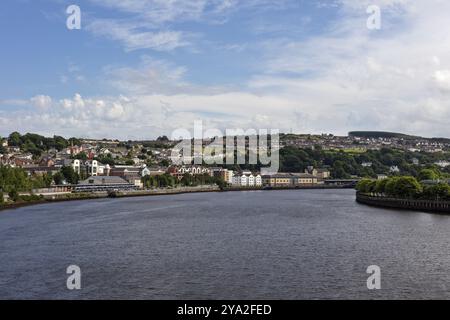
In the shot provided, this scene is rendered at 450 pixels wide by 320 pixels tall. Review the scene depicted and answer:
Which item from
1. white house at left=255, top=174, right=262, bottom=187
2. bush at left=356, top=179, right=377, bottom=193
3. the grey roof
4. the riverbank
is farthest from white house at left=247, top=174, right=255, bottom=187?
the riverbank

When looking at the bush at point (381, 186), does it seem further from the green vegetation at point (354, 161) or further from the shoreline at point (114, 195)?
the green vegetation at point (354, 161)

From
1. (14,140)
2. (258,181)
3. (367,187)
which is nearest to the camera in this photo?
(367,187)

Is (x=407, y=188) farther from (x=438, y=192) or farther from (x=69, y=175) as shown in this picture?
(x=69, y=175)

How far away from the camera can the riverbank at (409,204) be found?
142ft

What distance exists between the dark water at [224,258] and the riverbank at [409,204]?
25.0 feet

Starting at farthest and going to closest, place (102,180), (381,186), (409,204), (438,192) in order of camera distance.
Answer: (102,180) < (381,186) < (409,204) < (438,192)

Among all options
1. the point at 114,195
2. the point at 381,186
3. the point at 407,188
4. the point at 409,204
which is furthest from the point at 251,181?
the point at 409,204

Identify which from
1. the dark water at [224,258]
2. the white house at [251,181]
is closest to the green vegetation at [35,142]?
the white house at [251,181]

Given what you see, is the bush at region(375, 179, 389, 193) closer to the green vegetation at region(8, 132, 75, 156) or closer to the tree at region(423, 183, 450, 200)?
the tree at region(423, 183, 450, 200)

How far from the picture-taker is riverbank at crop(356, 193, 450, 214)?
43287mm

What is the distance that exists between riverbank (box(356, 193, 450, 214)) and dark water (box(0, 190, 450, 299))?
7.63 meters

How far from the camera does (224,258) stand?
2166 centimetres

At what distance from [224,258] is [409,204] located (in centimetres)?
3148
